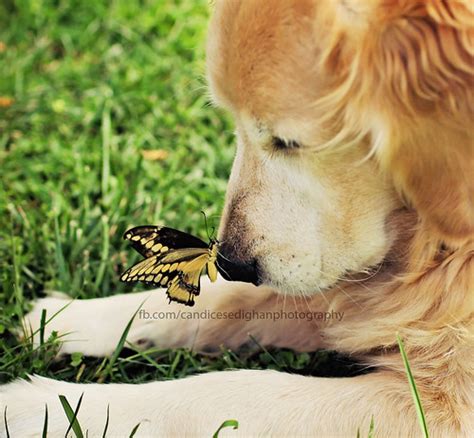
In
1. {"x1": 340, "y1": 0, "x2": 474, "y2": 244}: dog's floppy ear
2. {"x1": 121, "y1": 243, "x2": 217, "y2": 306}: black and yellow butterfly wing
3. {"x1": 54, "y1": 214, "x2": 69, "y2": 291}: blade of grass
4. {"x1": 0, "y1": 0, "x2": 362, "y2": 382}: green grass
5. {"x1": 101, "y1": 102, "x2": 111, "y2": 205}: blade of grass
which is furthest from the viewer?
{"x1": 101, "y1": 102, "x2": 111, "y2": 205}: blade of grass

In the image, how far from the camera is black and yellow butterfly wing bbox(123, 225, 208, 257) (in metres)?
2.44

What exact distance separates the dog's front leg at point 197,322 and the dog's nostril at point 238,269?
36 cm

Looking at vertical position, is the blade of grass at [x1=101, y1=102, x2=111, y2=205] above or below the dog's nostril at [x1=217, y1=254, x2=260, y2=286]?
below

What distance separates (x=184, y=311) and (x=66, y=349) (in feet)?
1.25

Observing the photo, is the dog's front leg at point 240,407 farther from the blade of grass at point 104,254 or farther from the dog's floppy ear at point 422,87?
the blade of grass at point 104,254

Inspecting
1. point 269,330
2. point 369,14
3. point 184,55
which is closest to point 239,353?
point 269,330

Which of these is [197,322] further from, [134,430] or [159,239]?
[134,430]

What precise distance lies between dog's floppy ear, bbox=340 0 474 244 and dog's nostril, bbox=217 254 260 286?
0.51 meters

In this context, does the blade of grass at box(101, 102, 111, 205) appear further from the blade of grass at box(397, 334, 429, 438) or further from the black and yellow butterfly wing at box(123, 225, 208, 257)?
the blade of grass at box(397, 334, 429, 438)

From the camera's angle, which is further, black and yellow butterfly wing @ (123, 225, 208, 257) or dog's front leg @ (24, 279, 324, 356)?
dog's front leg @ (24, 279, 324, 356)

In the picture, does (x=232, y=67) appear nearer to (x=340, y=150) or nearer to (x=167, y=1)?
(x=340, y=150)

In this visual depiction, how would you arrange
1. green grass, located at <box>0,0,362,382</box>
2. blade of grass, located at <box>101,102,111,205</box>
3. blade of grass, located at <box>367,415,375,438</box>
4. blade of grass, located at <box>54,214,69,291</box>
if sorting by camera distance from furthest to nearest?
blade of grass, located at <box>101,102,111,205</box> < blade of grass, located at <box>54,214,69,291</box> < green grass, located at <box>0,0,362,382</box> < blade of grass, located at <box>367,415,375,438</box>

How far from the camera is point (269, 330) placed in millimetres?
2627

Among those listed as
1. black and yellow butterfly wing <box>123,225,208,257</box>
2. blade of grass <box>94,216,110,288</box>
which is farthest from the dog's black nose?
blade of grass <box>94,216,110,288</box>
